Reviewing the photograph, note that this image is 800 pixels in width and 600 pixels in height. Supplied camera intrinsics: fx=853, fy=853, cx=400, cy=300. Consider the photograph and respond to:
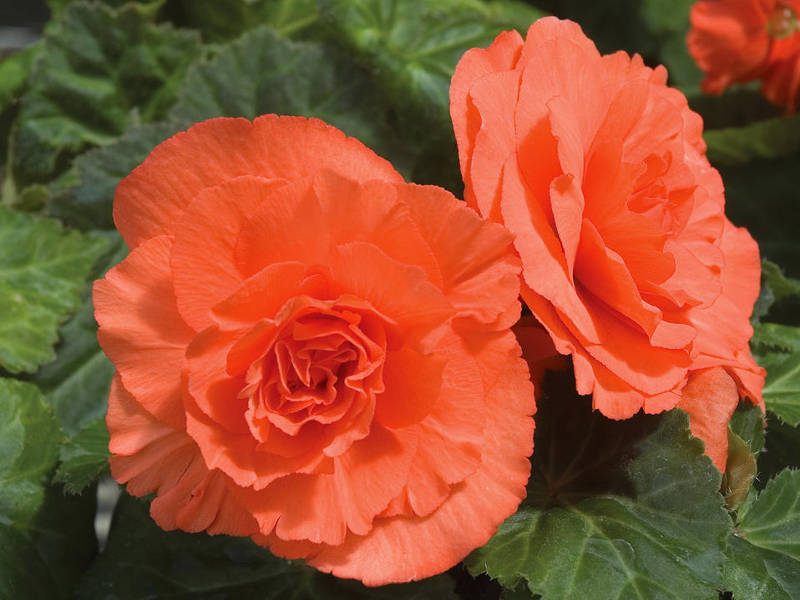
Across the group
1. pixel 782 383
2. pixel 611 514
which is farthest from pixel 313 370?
pixel 782 383

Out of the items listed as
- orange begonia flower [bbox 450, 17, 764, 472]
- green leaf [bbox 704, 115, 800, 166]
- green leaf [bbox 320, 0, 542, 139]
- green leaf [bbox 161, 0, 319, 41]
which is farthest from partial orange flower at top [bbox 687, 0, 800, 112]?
orange begonia flower [bbox 450, 17, 764, 472]

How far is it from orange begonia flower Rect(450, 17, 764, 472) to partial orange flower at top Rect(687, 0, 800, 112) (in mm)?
663

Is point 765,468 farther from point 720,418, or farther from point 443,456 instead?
point 443,456

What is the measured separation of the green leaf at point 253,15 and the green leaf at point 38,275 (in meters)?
0.46

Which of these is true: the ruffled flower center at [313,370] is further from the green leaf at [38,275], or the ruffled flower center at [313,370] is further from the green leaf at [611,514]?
the green leaf at [38,275]

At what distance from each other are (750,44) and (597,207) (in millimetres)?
790

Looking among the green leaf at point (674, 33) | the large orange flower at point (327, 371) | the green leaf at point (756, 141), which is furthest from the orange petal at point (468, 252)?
the green leaf at point (674, 33)

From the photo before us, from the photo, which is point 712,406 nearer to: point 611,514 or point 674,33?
point 611,514

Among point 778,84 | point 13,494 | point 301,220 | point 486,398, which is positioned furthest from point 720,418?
point 778,84

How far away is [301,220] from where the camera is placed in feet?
1.47

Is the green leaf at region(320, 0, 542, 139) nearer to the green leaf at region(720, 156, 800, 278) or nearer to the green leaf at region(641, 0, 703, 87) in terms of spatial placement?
the green leaf at region(720, 156, 800, 278)

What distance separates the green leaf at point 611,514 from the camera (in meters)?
0.55

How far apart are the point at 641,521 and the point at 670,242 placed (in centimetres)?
20

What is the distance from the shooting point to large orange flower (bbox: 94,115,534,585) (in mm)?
446
